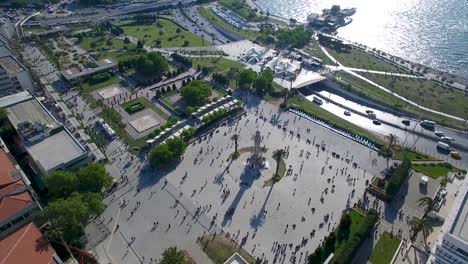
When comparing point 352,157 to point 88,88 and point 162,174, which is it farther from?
point 88,88

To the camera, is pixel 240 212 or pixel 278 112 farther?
pixel 278 112

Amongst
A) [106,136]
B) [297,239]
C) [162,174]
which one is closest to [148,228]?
[162,174]

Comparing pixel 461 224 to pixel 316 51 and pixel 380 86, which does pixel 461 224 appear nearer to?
pixel 380 86

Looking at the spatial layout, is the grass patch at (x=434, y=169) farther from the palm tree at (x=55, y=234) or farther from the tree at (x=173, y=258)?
the palm tree at (x=55, y=234)

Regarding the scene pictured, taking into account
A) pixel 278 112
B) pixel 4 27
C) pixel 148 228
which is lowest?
pixel 148 228

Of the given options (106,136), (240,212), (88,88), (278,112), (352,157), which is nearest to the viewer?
(240,212)

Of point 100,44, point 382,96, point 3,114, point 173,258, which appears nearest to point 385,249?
point 173,258

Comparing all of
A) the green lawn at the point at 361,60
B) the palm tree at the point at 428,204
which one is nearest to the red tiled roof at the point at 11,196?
the palm tree at the point at 428,204
